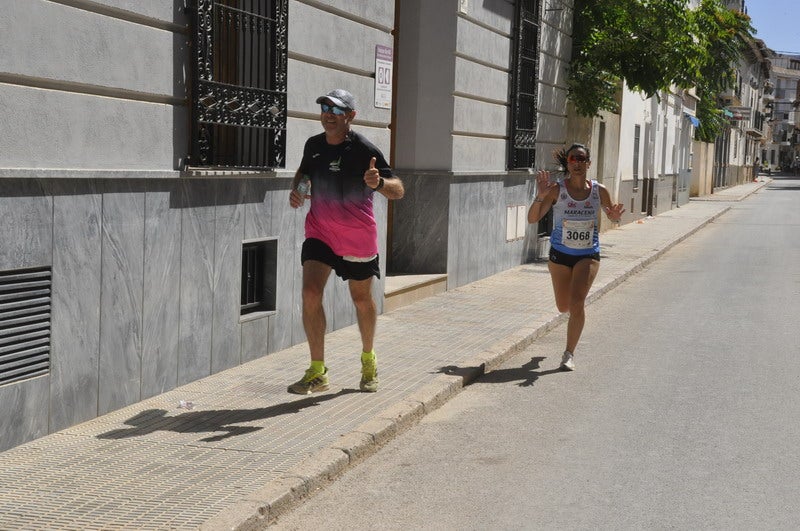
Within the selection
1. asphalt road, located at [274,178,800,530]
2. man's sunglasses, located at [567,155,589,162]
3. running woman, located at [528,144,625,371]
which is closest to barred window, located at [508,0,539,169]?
asphalt road, located at [274,178,800,530]

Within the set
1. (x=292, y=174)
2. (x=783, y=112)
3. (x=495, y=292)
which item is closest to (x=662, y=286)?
(x=495, y=292)

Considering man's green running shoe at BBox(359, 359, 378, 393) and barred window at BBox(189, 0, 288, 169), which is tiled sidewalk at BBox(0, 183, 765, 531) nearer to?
man's green running shoe at BBox(359, 359, 378, 393)

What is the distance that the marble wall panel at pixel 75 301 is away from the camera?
6.42m

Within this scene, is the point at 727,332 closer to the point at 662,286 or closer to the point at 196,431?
the point at 662,286

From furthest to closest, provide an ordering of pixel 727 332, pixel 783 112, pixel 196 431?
pixel 783 112 < pixel 727 332 < pixel 196 431

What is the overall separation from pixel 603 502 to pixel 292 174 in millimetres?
4582

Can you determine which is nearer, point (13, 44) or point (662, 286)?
point (13, 44)

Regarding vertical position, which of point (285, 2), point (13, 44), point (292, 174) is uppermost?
point (285, 2)

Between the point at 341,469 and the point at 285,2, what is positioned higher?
the point at 285,2

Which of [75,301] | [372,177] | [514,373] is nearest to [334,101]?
[372,177]

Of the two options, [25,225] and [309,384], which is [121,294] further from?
[309,384]

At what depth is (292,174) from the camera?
30.9 feet

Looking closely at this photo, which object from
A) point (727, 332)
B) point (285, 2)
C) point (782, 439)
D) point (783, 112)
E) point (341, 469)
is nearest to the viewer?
point (341, 469)

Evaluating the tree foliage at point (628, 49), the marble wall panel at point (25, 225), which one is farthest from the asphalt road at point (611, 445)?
the tree foliage at point (628, 49)
